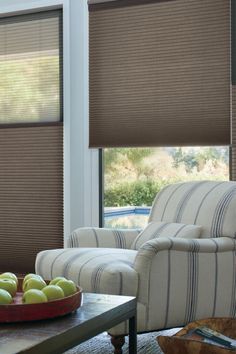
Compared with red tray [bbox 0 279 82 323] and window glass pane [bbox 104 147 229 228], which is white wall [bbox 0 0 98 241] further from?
red tray [bbox 0 279 82 323]

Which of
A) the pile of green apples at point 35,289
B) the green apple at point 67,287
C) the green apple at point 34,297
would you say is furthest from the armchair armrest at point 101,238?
the green apple at point 34,297

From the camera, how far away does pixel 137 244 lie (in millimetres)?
3283

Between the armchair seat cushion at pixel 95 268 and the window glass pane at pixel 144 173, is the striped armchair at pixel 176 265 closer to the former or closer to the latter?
the armchair seat cushion at pixel 95 268

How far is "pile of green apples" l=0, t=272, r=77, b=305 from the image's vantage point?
166cm

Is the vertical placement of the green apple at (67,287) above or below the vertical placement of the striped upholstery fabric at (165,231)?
below

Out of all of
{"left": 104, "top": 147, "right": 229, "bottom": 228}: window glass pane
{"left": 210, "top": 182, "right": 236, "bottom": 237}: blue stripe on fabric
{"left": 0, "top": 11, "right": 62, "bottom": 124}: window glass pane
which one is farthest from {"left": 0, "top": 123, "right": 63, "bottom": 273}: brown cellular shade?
{"left": 210, "top": 182, "right": 236, "bottom": 237}: blue stripe on fabric

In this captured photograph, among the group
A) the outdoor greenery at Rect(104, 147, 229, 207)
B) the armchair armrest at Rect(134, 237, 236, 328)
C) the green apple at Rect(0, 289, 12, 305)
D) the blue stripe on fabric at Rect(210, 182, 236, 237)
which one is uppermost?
the outdoor greenery at Rect(104, 147, 229, 207)

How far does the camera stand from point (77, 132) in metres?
4.37

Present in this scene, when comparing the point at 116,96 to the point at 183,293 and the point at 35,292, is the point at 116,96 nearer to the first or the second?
the point at 183,293

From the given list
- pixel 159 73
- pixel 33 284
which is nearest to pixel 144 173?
pixel 159 73

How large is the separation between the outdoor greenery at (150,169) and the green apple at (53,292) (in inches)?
95.6

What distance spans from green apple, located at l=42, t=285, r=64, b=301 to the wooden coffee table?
0.06 metres

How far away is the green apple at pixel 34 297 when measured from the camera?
5.41ft

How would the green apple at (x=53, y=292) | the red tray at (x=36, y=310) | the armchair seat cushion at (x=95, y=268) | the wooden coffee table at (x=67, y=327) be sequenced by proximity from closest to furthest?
the wooden coffee table at (x=67, y=327), the red tray at (x=36, y=310), the green apple at (x=53, y=292), the armchair seat cushion at (x=95, y=268)
